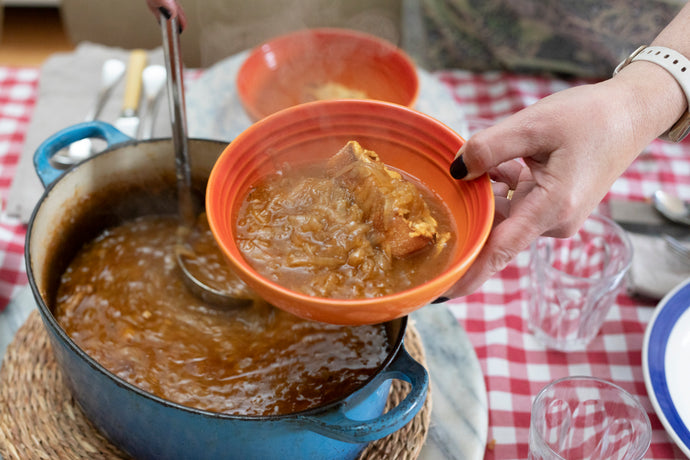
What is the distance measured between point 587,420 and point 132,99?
153 cm

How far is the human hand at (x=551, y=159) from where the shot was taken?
107cm

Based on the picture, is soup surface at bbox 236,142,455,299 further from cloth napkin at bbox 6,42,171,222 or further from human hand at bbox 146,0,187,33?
cloth napkin at bbox 6,42,171,222

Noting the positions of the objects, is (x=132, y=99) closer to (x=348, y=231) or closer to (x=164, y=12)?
(x=164, y=12)

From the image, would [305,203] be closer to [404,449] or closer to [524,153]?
[524,153]

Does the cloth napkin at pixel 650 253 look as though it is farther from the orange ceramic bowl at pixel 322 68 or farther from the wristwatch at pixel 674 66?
the orange ceramic bowl at pixel 322 68

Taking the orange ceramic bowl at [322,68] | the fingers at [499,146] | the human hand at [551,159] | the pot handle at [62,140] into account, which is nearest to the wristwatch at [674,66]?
the human hand at [551,159]

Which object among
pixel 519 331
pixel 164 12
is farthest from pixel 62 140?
pixel 519 331

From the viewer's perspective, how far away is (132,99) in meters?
1.99

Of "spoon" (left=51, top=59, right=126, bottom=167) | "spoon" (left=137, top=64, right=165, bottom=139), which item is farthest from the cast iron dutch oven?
"spoon" (left=137, top=64, right=165, bottom=139)

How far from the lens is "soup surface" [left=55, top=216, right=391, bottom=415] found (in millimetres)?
1223

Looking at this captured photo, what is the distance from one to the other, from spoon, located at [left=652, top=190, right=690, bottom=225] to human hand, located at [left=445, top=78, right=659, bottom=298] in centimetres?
81

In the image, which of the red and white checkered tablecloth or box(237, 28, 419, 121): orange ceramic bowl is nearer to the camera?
the red and white checkered tablecloth

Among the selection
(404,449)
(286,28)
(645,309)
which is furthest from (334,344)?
(286,28)

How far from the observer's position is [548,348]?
1642mm
